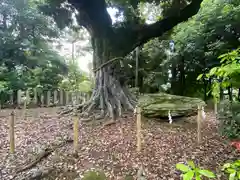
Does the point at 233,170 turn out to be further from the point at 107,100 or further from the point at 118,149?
the point at 107,100

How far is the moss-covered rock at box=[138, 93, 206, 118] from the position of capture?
6500mm

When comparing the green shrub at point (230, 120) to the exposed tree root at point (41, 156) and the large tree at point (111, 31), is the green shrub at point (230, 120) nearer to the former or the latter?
the large tree at point (111, 31)

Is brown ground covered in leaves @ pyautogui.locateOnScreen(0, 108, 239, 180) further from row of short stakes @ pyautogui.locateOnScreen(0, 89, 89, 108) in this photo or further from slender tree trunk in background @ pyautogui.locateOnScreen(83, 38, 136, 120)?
row of short stakes @ pyautogui.locateOnScreen(0, 89, 89, 108)

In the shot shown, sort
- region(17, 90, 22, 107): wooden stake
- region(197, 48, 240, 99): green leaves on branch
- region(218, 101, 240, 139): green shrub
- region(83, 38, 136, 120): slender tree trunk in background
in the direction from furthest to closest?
region(17, 90, 22, 107): wooden stake → region(83, 38, 136, 120): slender tree trunk in background → region(218, 101, 240, 139): green shrub → region(197, 48, 240, 99): green leaves on branch

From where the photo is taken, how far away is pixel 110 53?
7.55 meters

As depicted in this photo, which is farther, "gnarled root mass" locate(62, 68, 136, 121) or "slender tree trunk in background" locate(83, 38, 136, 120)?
"slender tree trunk in background" locate(83, 38, 136, 120)

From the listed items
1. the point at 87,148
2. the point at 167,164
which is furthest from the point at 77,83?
the point at 167,164

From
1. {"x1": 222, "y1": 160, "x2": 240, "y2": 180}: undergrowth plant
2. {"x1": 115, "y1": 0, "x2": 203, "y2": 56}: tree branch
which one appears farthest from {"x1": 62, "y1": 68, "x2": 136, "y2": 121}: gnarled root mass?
{"x1": 222, "y1": 160, "x2": 240, "y2": 180}: undergrowth plant

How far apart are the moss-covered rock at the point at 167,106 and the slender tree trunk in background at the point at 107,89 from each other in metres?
0.55

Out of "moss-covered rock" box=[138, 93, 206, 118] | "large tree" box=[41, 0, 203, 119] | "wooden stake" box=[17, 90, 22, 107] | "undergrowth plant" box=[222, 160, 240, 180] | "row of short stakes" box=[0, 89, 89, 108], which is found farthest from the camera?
"row of short stakes" box=[0, 89, 89, 108]

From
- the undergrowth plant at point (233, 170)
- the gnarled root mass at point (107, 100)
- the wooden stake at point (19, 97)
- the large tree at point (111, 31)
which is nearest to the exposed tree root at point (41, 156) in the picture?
the gnarled root mass at point (107, 100)

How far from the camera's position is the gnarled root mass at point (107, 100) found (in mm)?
6582

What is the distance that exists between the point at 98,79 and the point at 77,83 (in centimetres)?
849

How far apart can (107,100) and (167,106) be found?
6.12 ft
